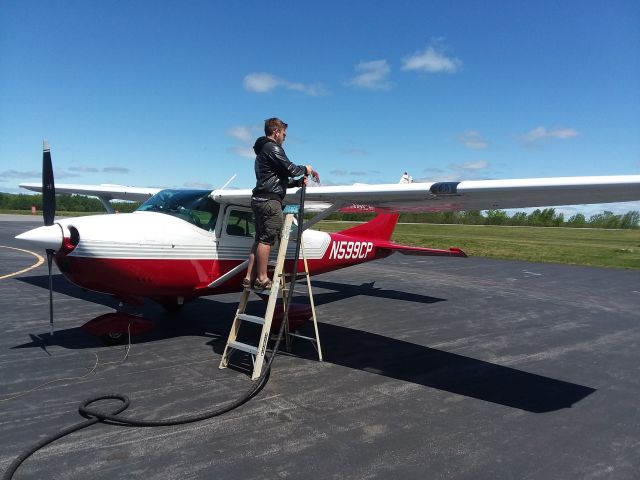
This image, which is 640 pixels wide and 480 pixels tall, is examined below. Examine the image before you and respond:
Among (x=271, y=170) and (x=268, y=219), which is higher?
(x=271, y=170)

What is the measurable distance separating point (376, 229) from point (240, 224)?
4.28 metres

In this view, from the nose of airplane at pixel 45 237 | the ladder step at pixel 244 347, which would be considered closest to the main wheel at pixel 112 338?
the nose of airplane at pixel 45 237

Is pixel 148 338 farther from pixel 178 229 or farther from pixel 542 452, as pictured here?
pixel 542 452

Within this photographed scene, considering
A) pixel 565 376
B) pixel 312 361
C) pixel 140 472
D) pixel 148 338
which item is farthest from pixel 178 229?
pixel 565 376

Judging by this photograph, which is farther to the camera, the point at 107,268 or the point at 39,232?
the point at 107,268

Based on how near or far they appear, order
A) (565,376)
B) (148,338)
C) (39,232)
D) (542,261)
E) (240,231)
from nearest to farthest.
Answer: (39,232)
(565,376)
(148,338)
(240,231)
(542,261)

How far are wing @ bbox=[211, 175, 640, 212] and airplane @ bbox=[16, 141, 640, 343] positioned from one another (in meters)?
0.01

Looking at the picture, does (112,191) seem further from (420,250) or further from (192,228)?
(420,250)

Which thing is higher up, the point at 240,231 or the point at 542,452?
the point at 240,231

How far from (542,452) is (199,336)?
185 inches

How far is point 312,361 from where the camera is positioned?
18.5 feet

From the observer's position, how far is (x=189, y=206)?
6488mm

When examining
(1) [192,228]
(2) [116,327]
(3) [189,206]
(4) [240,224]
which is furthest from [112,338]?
(4) [240,224]

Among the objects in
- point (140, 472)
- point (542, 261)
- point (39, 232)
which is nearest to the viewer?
point (140, 472)
